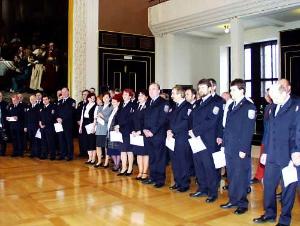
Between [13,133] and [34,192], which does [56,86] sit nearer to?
[13,133]

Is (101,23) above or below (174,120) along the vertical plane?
above

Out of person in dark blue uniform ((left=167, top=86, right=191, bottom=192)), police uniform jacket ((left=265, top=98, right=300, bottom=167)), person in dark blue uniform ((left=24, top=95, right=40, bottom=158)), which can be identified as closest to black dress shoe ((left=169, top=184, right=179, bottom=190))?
person in dark blue uniform ((left=167, top=86, right=191, bottom=192))

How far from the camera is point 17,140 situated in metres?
9.65

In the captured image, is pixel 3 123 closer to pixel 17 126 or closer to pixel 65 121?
pixel 17 126

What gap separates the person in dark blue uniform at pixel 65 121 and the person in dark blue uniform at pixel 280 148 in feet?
18.4

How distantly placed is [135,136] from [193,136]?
147 centimetres

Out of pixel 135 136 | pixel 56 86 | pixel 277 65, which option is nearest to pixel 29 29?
pixel 56 86

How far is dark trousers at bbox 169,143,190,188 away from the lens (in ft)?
18.8

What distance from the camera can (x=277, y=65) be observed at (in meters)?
13.7

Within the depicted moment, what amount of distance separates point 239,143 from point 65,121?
5.23 m

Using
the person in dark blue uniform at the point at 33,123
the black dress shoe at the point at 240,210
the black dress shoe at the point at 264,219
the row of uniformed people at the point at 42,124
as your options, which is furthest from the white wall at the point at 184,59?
the black dress shoe at the point at 264,219

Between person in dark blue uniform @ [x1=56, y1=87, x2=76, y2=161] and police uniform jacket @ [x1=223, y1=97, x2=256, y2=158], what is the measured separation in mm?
5017

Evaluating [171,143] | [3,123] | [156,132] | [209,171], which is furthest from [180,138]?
[3,123]

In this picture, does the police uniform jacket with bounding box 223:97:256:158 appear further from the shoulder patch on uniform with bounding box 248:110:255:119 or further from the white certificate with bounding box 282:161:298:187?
the white certificate with bounding box 282:161:298:187
